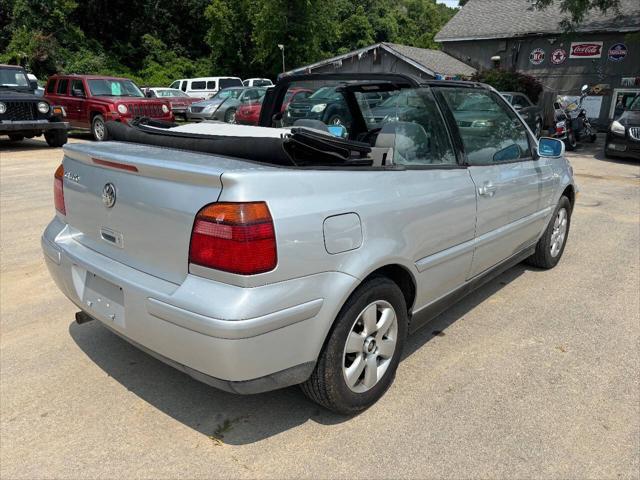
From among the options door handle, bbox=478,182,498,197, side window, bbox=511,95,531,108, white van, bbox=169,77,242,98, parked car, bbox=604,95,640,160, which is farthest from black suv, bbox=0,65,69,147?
white van, bbox=169,77,242,98

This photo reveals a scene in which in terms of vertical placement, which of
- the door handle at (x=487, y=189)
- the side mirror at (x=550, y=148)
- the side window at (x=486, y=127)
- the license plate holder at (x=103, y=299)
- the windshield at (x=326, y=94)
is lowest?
the license plate holder at (x=103, y=299)

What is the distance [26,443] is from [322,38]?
139 ft

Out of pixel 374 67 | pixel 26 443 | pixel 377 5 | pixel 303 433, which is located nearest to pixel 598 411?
pixel 303 433

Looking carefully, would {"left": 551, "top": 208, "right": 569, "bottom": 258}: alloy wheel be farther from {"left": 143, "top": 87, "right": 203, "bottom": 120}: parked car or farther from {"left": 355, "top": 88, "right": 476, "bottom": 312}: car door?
{"left": 143, "top": 87, "right": 203, "bottom": 120}: parked car

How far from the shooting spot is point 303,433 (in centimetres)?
266

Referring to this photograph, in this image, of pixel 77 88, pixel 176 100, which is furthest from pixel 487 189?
pixel 176 100

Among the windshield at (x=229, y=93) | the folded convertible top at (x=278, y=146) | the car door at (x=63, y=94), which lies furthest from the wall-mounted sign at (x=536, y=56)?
the folded convertible top at (x=278, y=146)

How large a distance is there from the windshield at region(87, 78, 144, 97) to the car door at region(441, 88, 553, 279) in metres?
14.0

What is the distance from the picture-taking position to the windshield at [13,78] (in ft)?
45.0

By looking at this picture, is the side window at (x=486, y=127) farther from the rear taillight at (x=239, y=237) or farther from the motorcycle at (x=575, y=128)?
the motorcycle at (x=575, y=128)

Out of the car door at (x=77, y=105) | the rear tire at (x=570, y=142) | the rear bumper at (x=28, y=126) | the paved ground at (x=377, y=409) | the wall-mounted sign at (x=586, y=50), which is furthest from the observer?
the wall-mounted sign at (x=586, y=50)

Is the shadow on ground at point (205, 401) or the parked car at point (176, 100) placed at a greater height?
the parked car at point (176, 100)

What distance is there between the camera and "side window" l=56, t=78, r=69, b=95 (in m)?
16.1

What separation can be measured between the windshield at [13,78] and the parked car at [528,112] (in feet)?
42.6
